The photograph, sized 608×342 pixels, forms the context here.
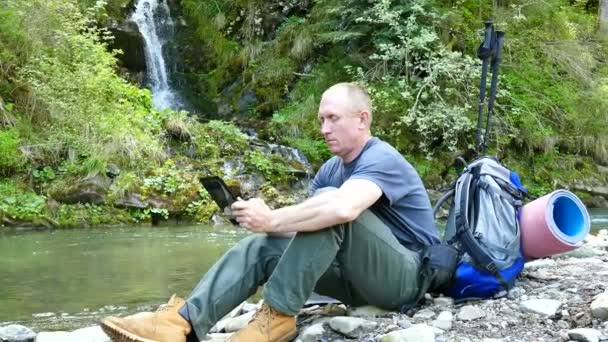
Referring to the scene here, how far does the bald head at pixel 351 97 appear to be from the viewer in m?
2.80

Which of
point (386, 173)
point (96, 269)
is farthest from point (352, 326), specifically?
point (96, 269)

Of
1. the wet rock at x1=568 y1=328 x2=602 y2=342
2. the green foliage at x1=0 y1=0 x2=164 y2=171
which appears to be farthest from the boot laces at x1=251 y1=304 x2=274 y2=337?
the green foliage at x1=0 y1=0 x2=164 y2=171

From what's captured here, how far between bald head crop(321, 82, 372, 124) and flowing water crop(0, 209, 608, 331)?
81.8 inches

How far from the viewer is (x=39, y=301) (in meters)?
4.57

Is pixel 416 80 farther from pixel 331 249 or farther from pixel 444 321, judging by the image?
pixel 331 249

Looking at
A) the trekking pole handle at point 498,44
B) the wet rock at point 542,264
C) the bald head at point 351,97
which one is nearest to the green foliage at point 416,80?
the wet rock at point 542,264

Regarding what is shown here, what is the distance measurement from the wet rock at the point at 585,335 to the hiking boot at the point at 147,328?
4.41ft

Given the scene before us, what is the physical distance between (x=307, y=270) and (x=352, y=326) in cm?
33

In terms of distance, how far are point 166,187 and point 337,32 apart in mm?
4916

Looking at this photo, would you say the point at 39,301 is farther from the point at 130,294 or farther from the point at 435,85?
the point at 435,85

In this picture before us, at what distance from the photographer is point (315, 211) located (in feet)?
8.07

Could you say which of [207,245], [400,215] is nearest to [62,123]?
[207,245]

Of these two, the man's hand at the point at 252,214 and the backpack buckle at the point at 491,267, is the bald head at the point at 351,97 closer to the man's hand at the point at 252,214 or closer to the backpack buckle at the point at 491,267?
the man's hand at the point at 252,214

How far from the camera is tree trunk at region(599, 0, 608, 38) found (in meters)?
16.1
